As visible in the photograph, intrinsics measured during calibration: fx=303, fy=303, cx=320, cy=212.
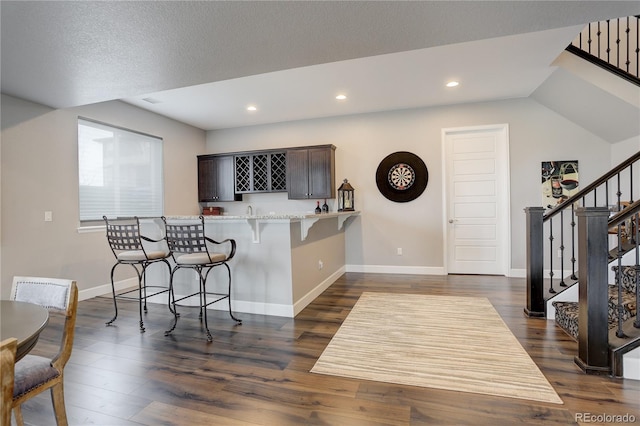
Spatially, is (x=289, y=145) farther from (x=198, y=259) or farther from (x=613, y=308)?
(x=613, y=308)

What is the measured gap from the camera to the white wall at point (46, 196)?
10.9 ft

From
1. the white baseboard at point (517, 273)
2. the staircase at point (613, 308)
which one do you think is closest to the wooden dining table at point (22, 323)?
the staircase at point (613, 308)

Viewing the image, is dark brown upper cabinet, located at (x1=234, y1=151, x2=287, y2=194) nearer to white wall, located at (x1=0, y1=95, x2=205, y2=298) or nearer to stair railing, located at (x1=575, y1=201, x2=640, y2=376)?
white wall, located at (x1=0, y1=95, x2=205, y2=298)

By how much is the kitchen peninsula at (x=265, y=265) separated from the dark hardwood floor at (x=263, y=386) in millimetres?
306

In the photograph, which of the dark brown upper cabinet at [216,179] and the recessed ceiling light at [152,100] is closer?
the recessed ceiling light at [152,100]

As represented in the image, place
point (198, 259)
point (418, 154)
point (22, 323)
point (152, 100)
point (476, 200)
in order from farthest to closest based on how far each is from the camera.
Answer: point (418, 154)
point (476, 200)
point (152, 100)
point (198, 259)
point (22, 323)

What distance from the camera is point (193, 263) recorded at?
2824 mm

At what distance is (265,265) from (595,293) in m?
2.76

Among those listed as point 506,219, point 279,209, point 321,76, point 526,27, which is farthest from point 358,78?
point 506,219

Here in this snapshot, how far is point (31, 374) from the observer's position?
4.02 feet

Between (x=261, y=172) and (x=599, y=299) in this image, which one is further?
(x=261, y=172)

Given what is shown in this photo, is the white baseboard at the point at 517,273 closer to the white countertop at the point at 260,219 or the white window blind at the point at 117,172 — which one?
the white countertop at the point at 260,219

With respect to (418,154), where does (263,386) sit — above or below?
below

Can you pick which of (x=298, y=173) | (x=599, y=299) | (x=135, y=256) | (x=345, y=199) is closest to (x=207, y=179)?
(x=298, y=173)
